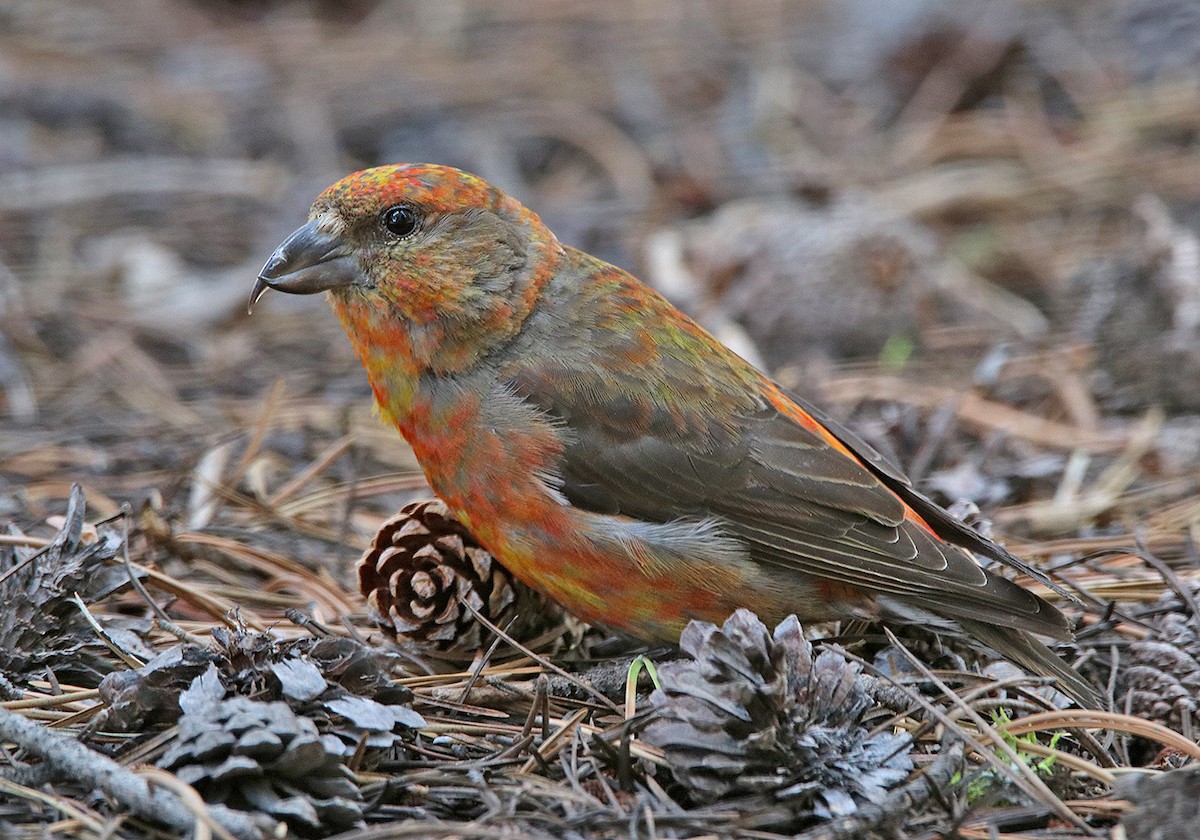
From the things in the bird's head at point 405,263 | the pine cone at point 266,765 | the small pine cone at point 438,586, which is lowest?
the small pine cone at point 438,586

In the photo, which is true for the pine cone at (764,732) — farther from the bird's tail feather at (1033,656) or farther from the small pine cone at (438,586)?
the small pine cone at (438,586)

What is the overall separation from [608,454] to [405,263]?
74cm

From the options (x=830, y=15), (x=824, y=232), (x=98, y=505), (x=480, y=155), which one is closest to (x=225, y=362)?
(x=98, y=505)

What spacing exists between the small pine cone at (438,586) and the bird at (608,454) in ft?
0.29

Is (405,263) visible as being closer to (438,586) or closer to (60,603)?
(438,586)

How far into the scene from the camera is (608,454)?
3.27 meters

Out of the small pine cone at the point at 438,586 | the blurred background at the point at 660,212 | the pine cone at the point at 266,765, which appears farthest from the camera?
the blurred background at the point at 660,212

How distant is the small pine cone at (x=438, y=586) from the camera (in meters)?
3.15

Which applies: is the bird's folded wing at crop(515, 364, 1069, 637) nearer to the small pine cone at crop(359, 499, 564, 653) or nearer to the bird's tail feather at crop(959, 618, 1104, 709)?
the bird's tail feather at crop(959, 618, 1104, 709)

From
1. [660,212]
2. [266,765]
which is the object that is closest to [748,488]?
Result: [266,765]

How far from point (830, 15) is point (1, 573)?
7.35 metres

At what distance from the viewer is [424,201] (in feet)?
11.1

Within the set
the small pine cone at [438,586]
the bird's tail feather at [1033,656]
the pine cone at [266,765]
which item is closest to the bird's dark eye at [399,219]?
the small pine cone at [438,586]

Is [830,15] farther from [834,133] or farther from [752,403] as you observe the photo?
[752,403]
